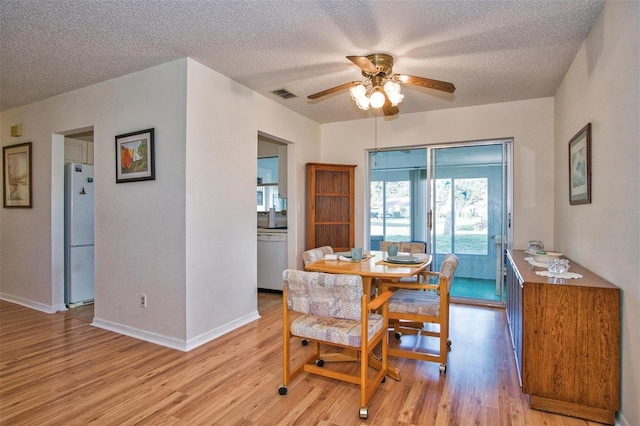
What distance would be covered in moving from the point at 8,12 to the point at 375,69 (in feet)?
8.12

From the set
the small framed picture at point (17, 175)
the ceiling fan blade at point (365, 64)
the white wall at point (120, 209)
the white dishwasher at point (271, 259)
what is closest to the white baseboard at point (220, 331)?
the white wall at point (120, 209)

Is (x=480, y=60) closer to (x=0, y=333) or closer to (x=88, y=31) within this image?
(x=88, y=31)

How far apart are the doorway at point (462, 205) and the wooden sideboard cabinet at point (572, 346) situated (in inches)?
99.6

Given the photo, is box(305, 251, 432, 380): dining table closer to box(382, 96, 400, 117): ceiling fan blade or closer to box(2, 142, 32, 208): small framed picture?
box(382, 96, 400, 117): ceiling fan blade

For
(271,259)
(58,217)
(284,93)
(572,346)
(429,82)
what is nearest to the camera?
(572,346)

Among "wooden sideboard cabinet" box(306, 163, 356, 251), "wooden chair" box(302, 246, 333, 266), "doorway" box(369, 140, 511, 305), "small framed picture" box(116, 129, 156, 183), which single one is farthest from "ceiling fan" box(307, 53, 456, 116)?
"doorway" box(369, 140, 511, 305)

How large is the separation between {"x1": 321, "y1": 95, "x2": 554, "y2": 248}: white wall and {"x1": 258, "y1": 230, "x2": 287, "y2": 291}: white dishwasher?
1.98 metres

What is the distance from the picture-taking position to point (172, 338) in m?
3.04

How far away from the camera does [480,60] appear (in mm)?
3039

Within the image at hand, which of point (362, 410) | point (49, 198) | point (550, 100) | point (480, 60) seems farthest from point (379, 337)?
point (49, 198)

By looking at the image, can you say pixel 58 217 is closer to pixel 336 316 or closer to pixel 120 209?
pixel 120 209

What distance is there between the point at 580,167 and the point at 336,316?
A: 2241 millimetres

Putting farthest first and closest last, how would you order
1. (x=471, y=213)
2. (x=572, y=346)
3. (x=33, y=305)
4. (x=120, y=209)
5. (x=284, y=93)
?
(x=471, y=213), (x=33, y=305), (x=284, y=93), (x=120, y=209), (x=572, y=346)

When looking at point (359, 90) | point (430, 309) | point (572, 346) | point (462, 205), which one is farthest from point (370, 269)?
point (462, 205)
